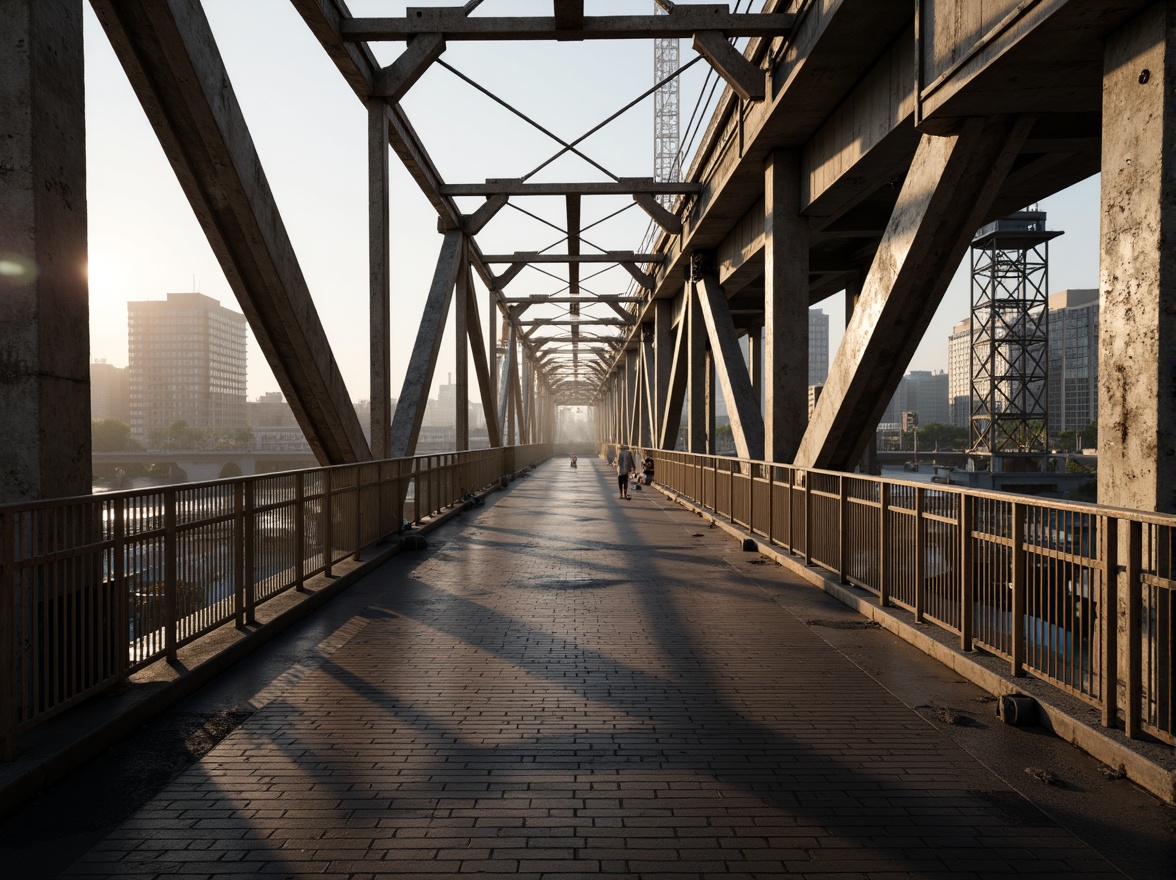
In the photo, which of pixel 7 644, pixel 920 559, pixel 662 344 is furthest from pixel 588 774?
pixel 662 344

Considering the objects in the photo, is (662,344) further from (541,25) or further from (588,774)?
(588,774)

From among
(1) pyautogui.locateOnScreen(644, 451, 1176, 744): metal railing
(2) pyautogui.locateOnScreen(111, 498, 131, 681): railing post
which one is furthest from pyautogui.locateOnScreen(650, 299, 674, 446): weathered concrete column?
(2) pyautogui.locateOnScreen(111, 498, 131, 681): railing post

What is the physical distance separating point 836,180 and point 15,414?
36.5 ft

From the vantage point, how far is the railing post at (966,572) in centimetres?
619

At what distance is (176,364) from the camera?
172250mm

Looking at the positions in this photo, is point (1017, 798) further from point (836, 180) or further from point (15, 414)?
point (836, 180)

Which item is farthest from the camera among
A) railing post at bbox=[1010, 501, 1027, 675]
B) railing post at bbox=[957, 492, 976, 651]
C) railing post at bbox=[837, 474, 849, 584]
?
railing post at bbox=[837, 474, 849, 584]

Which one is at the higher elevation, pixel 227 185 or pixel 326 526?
pixel 227 185

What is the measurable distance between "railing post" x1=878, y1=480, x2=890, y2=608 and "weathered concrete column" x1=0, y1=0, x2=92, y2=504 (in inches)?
261

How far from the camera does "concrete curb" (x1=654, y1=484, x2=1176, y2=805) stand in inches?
158

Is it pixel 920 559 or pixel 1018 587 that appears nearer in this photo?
pixel 1018 587

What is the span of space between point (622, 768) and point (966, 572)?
3360 mm

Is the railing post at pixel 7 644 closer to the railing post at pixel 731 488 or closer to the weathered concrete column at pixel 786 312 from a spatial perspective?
the weathered concrete column at pixel 786 312

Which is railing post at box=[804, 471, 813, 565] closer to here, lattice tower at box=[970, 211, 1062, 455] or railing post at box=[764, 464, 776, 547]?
railing post at box=[764, 464, 776, 547]
